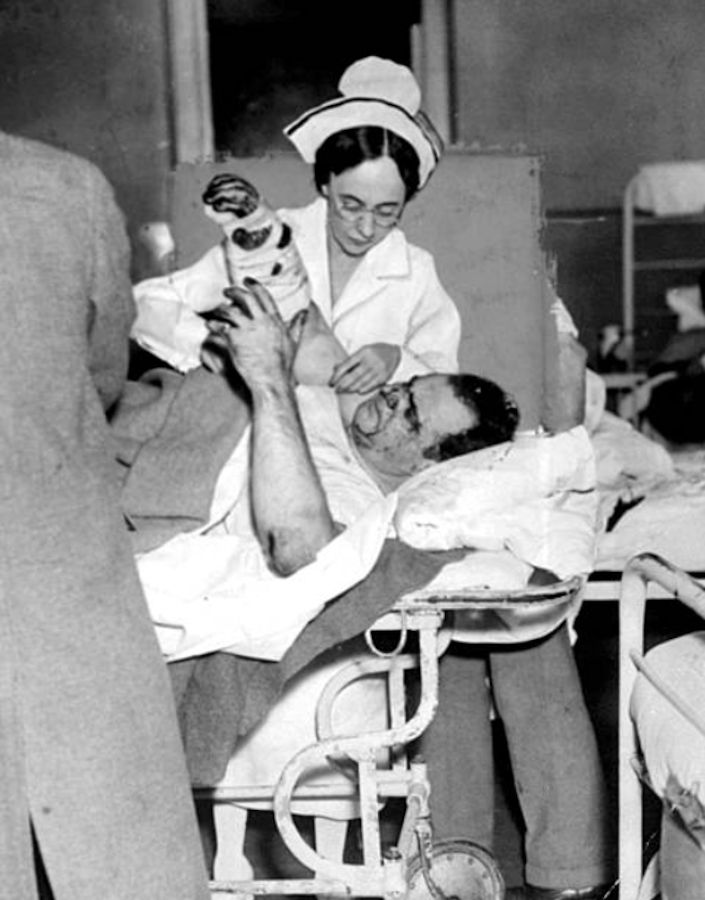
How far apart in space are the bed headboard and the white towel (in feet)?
2.47

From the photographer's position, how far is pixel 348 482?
2055 mm

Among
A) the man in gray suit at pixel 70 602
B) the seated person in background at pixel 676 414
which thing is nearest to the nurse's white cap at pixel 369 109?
the man in gray suit at pixel 70 602

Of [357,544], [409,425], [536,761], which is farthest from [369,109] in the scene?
[536,761]

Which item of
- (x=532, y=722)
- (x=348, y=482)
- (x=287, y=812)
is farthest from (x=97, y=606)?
(x=532, y=722)

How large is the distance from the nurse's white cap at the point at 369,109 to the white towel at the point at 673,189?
89 centimetres

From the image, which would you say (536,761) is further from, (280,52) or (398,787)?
(280,52)

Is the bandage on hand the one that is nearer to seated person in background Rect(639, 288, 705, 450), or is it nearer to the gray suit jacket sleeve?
the gray suit jacket sleeve

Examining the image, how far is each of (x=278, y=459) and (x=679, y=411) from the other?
5.81ft

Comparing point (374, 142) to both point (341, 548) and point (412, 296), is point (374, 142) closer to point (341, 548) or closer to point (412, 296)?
point (412, 296)

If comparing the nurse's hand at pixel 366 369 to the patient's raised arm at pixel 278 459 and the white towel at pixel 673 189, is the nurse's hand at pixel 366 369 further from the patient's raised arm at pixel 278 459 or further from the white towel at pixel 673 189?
the white towel at pixel 673 189

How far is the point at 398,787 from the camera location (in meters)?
→ 1.84

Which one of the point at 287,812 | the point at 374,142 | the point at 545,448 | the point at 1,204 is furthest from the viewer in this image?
the point at 374,142

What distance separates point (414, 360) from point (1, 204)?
105 centimetres

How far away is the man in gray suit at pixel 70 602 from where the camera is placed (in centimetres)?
137
